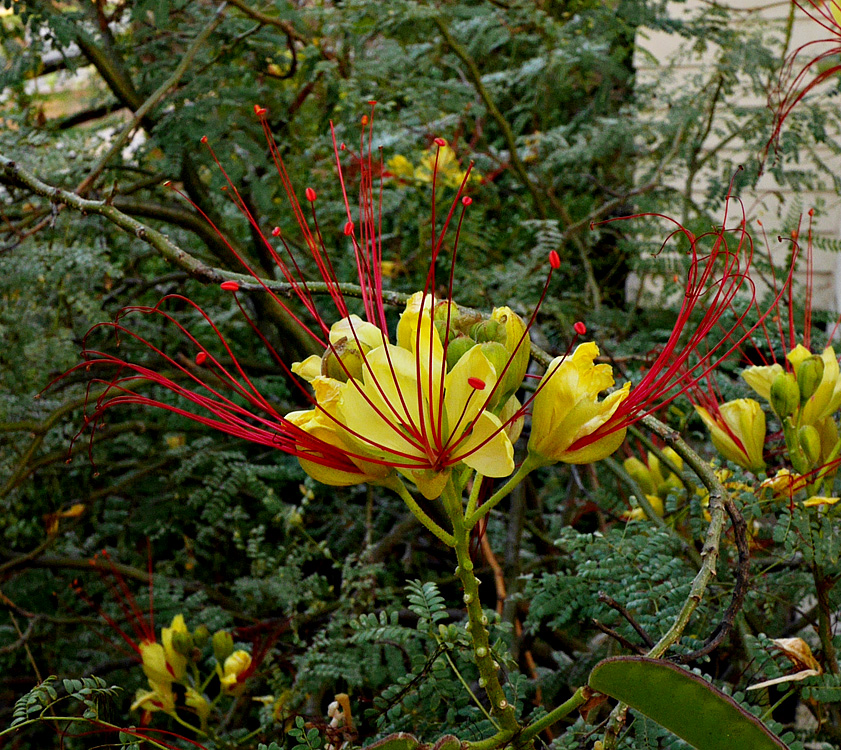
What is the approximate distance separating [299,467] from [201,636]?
527 mm

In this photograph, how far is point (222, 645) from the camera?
1.24 metres

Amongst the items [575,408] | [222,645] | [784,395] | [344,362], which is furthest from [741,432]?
[222,645]

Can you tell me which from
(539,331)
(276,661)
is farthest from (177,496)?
(539,331)

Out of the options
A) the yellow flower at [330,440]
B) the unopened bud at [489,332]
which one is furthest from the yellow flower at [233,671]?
the unopened bud at [489,332]

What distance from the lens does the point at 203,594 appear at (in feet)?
4.41

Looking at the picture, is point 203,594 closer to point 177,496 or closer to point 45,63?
point 177,496

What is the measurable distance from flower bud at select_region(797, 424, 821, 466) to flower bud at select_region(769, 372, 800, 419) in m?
0.02

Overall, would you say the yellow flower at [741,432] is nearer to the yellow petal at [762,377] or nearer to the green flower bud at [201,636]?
the yellow petal at [762,377]

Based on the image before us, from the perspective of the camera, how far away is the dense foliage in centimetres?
88

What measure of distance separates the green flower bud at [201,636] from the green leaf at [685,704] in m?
0.89

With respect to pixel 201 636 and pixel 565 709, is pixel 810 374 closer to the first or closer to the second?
pixel 565 709

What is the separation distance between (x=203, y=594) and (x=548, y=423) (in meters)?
0.91

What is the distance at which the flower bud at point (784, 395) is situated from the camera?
34.6 inches

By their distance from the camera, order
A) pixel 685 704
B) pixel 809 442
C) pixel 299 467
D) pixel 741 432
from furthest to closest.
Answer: pixel 299 467, pixel 741 432, pixel 809 442, pixel 685 704
